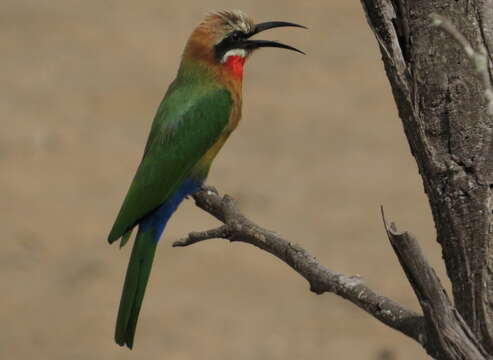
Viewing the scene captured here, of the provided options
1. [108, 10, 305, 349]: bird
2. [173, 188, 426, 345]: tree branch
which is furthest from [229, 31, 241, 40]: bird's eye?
[173, 188, 426, 345]: tree branch

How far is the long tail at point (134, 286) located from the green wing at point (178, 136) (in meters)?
0.27

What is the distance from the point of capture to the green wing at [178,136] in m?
4.77

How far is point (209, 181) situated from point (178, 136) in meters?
3.50

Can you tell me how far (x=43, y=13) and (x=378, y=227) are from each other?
4.57 metres

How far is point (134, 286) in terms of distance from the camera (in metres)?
4.17

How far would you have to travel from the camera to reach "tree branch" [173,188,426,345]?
265 cm

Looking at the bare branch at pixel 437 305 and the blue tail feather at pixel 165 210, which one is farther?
the blue tail feather at pixel 165 210

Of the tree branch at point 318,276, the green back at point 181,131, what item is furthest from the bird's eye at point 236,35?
the tree branch at point 318,276

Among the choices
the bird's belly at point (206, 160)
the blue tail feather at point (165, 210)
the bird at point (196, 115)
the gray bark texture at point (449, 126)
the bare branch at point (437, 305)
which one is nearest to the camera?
the bare branch at point (437, 305)

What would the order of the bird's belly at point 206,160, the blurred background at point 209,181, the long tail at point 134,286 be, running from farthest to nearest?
the blurred background at point 209,181 → the bird's belly at point 206,160 → the long tail at point 134,286

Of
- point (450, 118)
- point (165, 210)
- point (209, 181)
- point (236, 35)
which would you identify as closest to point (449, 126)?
point (450, 118)

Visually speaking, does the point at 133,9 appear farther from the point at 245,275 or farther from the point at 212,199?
the point at 212,199

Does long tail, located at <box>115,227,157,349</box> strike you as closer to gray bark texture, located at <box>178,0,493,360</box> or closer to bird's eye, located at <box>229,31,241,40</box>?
bird's eye, located at <box>229,31,241,40</box>

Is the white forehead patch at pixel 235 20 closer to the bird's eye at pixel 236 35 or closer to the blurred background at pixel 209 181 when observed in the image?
the bird's eye at pixel 236 35
